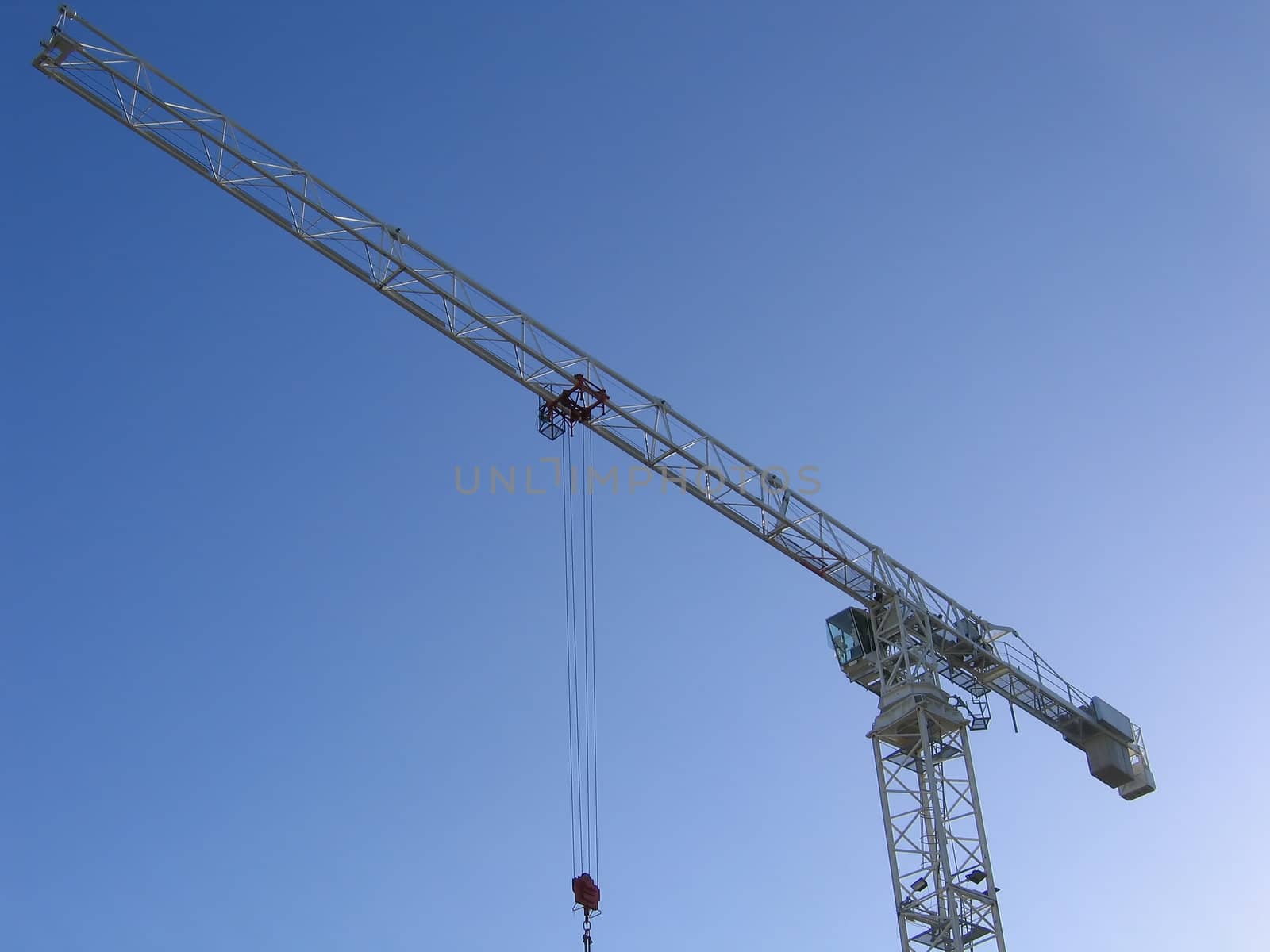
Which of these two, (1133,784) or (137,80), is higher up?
(137,80)

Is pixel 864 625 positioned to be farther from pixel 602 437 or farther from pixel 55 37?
pixel 55 37

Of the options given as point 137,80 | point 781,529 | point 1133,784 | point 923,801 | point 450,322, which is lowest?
point 923,801

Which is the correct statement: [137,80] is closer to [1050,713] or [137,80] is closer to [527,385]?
[527,385]

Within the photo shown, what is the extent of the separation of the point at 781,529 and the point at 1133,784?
16767mm

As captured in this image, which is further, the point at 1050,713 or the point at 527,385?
the point at 1050,713

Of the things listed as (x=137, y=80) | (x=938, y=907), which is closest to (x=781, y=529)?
(x=938, y=907)

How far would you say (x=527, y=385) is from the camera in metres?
44.9

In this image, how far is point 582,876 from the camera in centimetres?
3947

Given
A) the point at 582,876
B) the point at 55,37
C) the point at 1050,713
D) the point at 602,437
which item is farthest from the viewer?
the point at 1050,713

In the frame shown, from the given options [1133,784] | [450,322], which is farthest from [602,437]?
[1133,784]

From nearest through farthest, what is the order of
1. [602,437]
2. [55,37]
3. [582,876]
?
[582,876]
[55,37]
[602,437]

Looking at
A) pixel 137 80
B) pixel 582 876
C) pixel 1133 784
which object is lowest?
pixel 582 876

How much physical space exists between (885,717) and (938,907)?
584 cm

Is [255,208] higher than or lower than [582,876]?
higher
